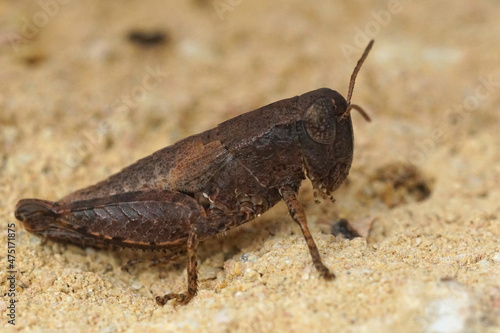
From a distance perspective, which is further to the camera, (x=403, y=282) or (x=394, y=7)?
(x=394, y=7)

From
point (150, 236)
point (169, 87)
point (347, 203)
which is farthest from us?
point (169, 87)

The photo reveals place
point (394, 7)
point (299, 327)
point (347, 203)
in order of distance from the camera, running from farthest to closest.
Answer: point (394, 7), point (347, 203), point (299, 327)

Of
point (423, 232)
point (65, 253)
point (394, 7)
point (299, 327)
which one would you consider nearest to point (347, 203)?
point (423, 232)

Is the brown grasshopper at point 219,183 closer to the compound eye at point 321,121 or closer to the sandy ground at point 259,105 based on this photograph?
the compound eye at point 321,121

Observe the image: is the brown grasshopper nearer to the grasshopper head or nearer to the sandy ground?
the grasshopper head

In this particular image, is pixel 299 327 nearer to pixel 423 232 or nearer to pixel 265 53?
pixel 423 232

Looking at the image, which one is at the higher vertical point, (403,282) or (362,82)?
(362,82)

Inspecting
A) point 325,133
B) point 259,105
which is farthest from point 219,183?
point 259,105

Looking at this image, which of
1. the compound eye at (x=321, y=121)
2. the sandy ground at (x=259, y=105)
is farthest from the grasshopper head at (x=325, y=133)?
the sandy ground at (x=259, y=105)
